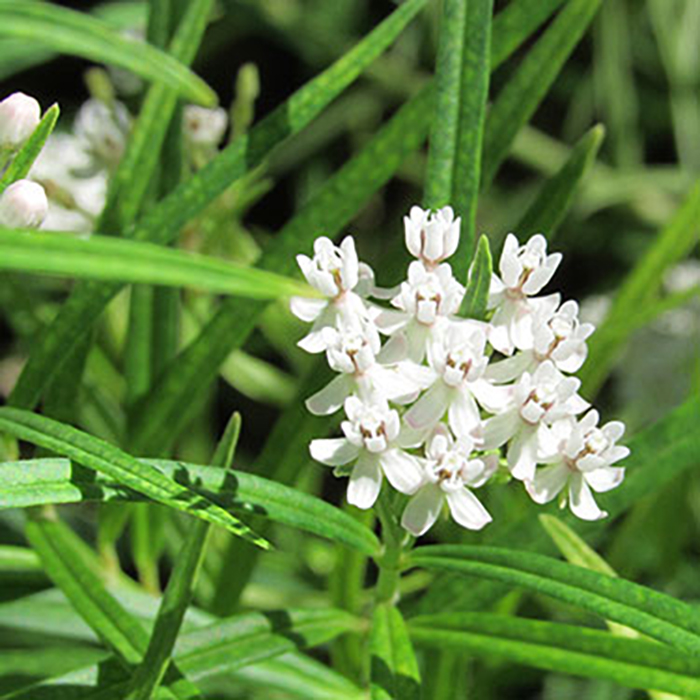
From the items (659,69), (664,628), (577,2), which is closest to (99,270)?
(664,628)

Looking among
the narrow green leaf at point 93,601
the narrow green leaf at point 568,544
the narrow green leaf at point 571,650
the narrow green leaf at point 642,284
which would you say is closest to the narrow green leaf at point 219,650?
the narrow green leaf at point 93,601

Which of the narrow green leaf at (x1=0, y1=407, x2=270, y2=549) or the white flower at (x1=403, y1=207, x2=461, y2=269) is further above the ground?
the white flower at (x1=403, y1=207, x2=461, y2=269)

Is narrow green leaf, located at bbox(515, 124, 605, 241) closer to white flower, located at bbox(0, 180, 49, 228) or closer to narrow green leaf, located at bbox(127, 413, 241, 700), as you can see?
narrow green leaf, located at bbox(127, 413, 241, 700)

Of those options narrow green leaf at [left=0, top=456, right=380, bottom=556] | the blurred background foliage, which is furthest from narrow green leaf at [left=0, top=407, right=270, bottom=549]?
the blurred background foliage

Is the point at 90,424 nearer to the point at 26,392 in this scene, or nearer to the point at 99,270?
the point at 26,392

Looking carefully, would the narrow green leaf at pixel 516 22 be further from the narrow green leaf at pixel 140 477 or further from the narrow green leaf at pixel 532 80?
the narrow green leaf at pixel 140 477
